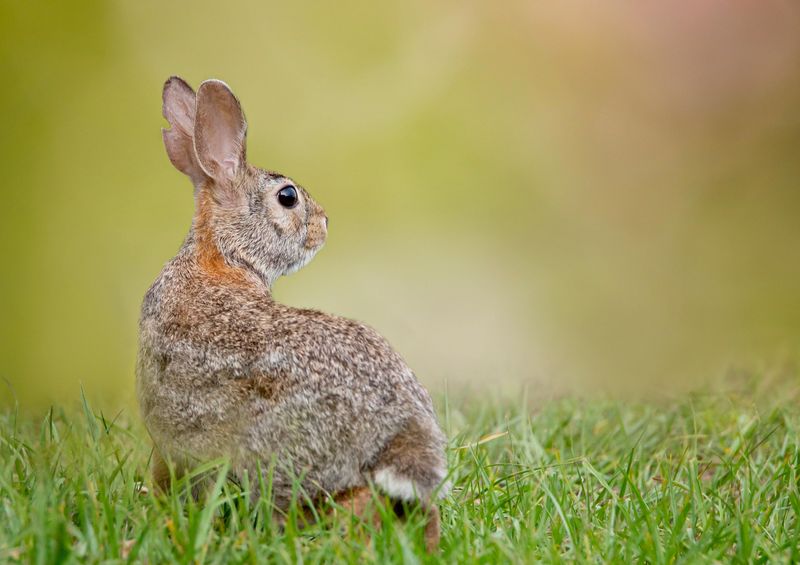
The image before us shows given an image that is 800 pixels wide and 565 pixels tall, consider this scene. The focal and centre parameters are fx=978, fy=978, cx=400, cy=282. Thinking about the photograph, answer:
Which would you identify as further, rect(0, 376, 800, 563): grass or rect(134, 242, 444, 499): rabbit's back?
rect(134, 242, 444, 499): rabbit's back

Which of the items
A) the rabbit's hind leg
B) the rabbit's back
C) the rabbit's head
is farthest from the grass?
the rabbit's head

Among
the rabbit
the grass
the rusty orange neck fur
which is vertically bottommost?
the grass

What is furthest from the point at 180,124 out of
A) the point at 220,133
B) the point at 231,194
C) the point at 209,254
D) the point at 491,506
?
the point at 491,506

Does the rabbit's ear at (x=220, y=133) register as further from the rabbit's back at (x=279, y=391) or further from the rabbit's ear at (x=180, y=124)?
the rabbit's back at (x=279, y=391)

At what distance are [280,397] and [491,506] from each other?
3.54 feet

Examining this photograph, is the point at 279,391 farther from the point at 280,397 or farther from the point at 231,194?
the point at 231,194

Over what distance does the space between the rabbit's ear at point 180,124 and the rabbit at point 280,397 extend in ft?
2.60

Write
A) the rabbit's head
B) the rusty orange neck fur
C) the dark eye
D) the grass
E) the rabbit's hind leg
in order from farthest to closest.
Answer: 1. the dark eye
2. the rabbit's head
3. the rusty orange neck fur
4. the rabbit's hind leg
5. the grass

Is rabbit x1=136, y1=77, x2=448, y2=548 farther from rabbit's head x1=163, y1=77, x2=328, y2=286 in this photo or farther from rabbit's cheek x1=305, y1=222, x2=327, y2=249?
rabbit's cheek x1=305, y1=222, x2=327, y2=249

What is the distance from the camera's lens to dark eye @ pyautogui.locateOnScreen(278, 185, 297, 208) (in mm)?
4984

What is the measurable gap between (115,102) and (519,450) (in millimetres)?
6956

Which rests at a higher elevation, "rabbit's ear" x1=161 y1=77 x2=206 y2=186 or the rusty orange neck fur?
"rabbit's ear" x1=161 y1=77 x2=206 y2=186

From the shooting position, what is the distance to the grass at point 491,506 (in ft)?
10.9

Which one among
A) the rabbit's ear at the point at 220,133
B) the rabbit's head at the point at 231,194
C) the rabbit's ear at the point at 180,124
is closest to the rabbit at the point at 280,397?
the rabbit's head at the point at 231,194
